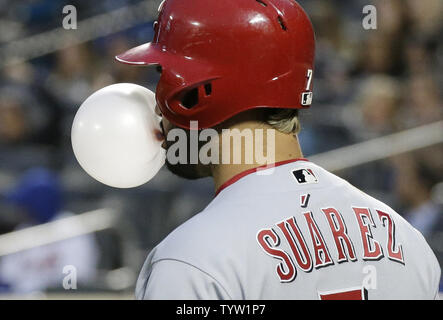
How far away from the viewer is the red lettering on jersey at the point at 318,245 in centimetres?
182

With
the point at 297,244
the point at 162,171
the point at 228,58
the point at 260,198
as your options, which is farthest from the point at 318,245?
the point at 162,171

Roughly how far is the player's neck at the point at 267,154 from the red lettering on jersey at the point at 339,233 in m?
0.18

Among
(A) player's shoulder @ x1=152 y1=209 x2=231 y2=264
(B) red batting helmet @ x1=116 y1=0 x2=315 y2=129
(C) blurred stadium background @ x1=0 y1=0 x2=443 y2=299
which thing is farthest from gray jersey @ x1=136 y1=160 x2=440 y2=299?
(C) blurred stadium background @ x1=0 y1=0 x2=443 y2=299

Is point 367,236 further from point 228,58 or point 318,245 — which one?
point 228,58

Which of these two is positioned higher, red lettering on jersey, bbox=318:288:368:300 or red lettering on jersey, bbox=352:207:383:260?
red lettering on jersey, bbox=352:207:383:260

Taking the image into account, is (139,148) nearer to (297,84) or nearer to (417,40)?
(297,84)

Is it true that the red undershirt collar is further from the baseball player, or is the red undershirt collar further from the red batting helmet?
the red batting helmet

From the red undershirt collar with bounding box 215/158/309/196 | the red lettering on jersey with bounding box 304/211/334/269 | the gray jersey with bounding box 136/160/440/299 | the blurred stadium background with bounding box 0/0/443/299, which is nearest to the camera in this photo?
the gray jersey with bounding box 136/160/440/299

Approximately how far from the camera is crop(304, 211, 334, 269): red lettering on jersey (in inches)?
71.6

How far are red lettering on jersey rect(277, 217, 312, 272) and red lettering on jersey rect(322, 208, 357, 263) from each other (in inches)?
3.4

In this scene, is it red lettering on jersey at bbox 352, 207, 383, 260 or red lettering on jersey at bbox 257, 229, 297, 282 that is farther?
red lettering on jersey at bbox 352, 207, 383, 260

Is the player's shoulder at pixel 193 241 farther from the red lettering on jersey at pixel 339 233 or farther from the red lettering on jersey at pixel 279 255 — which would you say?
the red lettering on jersey at pixel 339 233

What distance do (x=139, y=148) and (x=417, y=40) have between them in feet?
16.3

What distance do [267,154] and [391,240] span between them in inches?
15.0
